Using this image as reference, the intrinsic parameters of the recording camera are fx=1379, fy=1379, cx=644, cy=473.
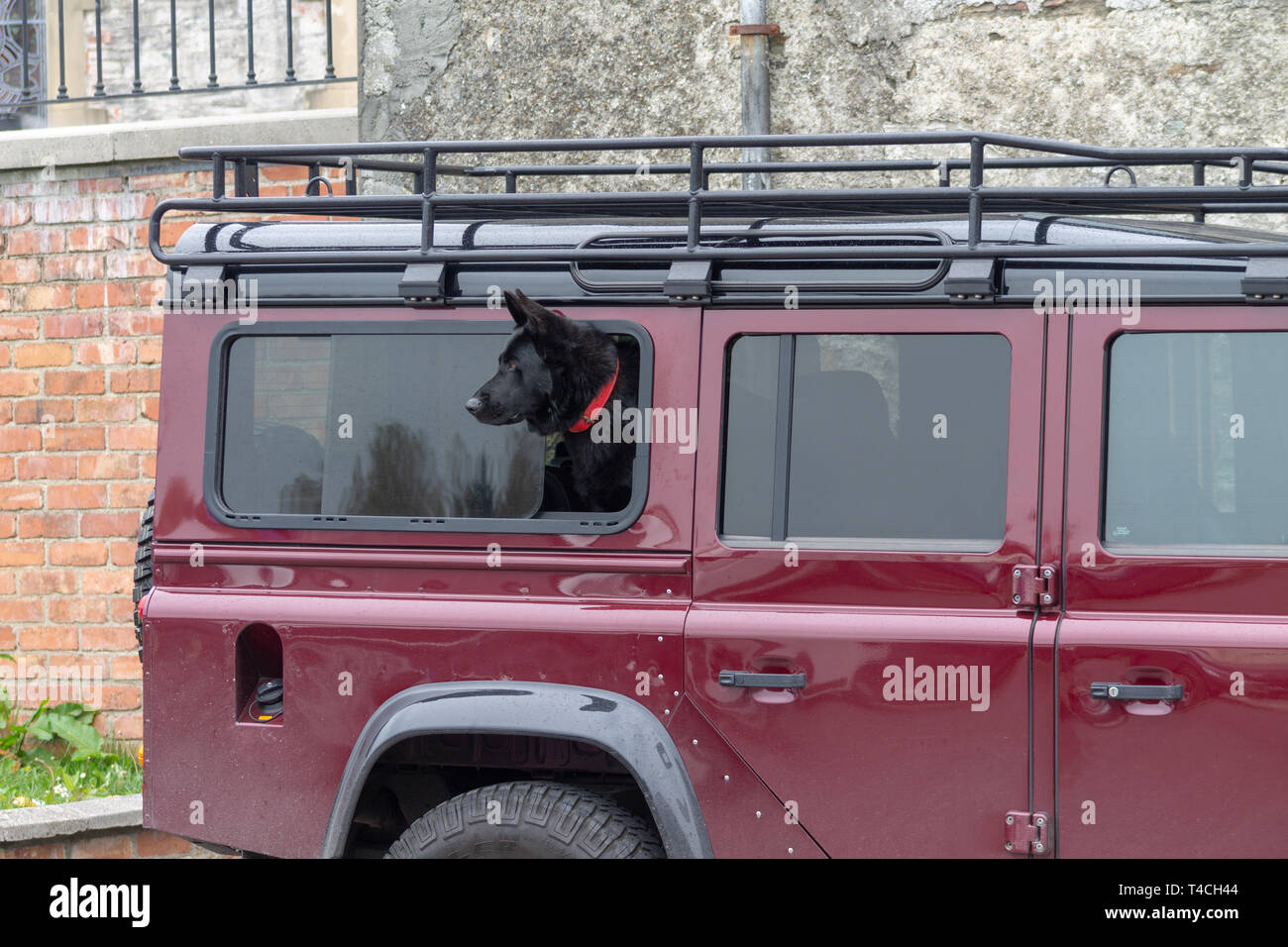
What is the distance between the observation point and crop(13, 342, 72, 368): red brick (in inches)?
263

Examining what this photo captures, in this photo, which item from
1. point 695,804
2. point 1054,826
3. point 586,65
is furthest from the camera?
point 586,65

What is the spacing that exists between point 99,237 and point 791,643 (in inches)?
189

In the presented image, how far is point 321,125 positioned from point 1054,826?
196 inches

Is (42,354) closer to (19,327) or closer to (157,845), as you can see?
(19,327)

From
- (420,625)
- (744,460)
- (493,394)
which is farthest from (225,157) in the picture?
(744,460)

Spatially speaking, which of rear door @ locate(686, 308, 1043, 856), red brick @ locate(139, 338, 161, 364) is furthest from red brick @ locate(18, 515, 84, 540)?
rear door @ locate(686, 308, 1043, 856)

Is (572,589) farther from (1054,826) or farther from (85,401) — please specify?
(85,401)

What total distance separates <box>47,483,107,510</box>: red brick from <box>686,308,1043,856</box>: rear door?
427 centimetres

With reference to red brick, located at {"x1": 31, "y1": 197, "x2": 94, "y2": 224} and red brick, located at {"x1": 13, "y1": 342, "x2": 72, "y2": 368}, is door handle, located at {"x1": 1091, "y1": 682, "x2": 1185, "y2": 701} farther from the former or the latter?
red brick, located at {"x1": 31, "y1": 197, "x2": 94, "y2": 224}

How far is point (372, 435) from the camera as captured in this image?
3533 mm

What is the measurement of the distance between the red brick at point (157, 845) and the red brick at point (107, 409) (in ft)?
7.06

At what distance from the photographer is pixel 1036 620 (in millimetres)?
3119

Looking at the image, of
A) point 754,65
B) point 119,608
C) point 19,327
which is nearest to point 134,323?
point 19,327

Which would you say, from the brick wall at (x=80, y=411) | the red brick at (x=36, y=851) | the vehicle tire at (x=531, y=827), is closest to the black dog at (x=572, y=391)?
the vehicle tire at (x=531, y=827)
